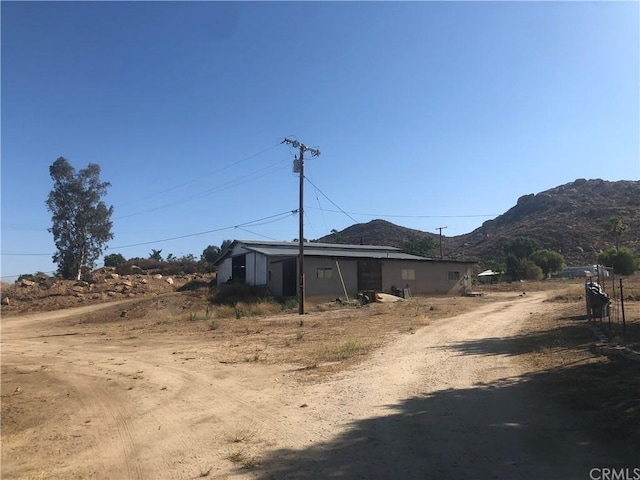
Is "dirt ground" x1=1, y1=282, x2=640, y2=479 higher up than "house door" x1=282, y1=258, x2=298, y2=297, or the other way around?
"house door" x1=282, y1=258, x2=298, y2=297

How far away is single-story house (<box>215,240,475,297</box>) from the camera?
36.7 m

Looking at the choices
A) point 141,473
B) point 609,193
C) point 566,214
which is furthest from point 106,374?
point 609,193

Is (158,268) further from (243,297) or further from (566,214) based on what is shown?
(566,214)

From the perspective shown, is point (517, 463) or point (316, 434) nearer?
point (517, 463)

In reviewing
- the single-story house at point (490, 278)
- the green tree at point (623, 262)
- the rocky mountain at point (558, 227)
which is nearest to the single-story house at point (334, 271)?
the green tree at point (623, 262)

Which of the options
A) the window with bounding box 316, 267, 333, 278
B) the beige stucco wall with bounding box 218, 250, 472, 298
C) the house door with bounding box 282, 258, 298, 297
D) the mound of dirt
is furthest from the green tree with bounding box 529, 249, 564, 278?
the mound of dirt

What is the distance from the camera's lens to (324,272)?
121ft

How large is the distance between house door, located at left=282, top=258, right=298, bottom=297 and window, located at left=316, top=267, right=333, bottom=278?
1.74m

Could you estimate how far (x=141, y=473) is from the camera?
5.46 meters

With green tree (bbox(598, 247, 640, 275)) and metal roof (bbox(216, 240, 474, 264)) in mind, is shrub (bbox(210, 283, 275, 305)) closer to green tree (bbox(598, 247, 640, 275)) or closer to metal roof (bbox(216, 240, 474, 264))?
metal roof (bbox(216, 240, 474, 264))

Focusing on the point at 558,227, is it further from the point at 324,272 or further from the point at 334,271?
the point at 324,272

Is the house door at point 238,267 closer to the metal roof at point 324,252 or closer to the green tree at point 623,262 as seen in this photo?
the metal roof at point 324,252

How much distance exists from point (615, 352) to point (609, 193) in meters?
157

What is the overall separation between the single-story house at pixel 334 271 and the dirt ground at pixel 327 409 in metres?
20.6
